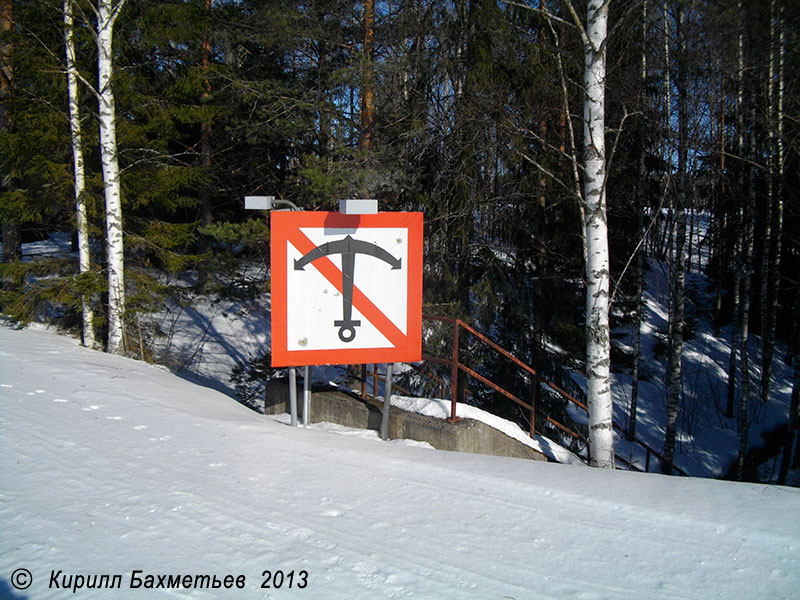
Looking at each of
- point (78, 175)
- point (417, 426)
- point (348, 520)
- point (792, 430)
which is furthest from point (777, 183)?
point (78, 175)

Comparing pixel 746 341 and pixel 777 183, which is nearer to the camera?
pixel 777 183

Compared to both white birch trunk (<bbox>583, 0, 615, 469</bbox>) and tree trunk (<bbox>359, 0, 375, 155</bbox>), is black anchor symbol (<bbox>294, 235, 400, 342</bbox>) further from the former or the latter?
tree trunk (<bbox>359, 0, 375, 155</bbox>)

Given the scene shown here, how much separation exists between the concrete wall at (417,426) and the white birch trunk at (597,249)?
30.3 inches

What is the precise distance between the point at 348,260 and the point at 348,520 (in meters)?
2.74

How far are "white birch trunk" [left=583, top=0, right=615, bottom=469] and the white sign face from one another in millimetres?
2523

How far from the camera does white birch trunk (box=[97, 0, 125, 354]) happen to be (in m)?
9.68

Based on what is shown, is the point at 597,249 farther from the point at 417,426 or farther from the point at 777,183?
the point at 777,183

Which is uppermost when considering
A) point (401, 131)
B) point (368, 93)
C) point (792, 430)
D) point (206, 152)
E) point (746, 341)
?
point (368, 93)

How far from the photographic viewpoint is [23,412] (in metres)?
4.46

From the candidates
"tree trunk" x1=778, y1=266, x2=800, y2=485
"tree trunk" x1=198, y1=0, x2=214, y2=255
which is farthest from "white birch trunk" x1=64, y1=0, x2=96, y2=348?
"tree trunk" x1=778, y1=266, x2=800, y2=485

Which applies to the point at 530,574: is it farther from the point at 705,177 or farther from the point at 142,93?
the point at 705,177

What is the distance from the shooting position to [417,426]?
5980 mm

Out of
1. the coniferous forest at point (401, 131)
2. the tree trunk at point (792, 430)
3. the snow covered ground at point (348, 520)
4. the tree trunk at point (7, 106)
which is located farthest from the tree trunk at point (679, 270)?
the tree trunk at point (7, 106)

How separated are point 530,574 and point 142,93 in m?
12.2
